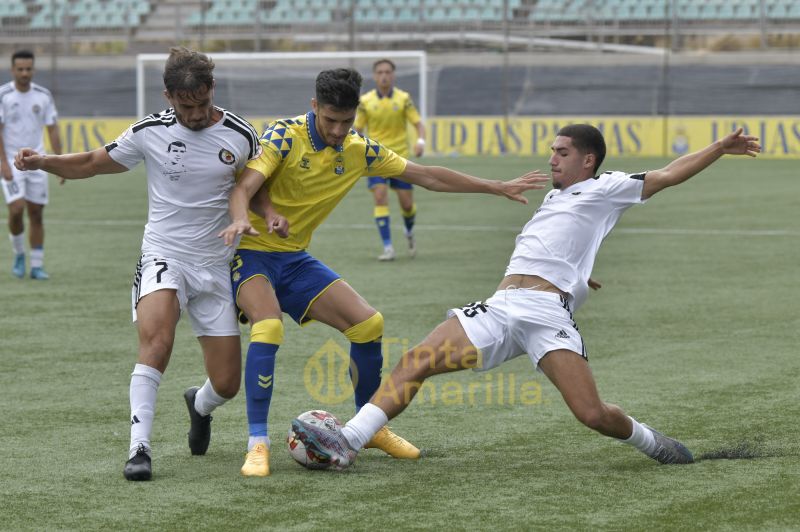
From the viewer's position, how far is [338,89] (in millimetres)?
5695

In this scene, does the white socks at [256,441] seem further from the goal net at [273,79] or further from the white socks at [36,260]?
the goal net at [273,79]

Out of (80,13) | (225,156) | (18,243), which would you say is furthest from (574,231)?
(80,13)

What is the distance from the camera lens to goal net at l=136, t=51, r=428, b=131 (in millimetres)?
31281

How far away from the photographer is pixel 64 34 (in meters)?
36.1

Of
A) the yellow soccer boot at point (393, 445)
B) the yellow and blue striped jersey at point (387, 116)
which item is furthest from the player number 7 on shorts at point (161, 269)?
the yellow and blue striped jersey at point (387, 116)

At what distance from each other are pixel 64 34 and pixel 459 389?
30945 millimetres

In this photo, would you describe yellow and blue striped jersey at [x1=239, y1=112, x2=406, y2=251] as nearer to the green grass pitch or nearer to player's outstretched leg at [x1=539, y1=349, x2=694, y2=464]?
the green grass pitch

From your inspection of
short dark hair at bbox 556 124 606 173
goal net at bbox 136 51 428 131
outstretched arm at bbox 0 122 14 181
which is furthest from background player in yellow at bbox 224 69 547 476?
goal net at bbox 136 51 428 131

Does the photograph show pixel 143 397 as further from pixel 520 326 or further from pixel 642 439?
pixel 642 439

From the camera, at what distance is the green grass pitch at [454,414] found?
16.2 feet

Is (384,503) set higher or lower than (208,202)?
lower

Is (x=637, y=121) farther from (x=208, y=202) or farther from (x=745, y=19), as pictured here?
(x=208, y=202)

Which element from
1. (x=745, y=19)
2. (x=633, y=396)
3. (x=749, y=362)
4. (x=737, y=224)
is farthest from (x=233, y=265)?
(x=745, y=19)

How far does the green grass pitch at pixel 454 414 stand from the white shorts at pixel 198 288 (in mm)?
608
